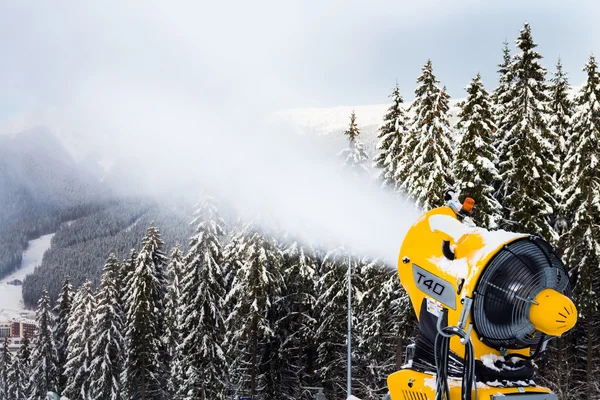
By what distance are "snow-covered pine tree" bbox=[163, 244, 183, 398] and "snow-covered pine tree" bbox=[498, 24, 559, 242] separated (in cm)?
2531

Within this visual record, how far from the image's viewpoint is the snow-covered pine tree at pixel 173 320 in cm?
4362

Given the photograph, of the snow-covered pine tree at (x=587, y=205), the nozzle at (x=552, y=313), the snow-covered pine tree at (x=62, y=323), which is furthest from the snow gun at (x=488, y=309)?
the snow-covered pine tree at (x=62, y=323)

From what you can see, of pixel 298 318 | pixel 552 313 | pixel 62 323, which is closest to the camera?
pixel 552 313

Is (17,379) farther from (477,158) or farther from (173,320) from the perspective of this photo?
(477,158)

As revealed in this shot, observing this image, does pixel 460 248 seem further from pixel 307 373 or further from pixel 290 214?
pixel 307 373

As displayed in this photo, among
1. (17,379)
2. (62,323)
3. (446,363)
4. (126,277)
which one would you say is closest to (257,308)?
(126,277)

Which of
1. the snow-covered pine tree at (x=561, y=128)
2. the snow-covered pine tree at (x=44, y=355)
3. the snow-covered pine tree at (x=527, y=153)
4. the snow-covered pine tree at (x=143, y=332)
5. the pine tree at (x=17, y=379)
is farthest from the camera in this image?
the pine tree at (x=17, y=379)

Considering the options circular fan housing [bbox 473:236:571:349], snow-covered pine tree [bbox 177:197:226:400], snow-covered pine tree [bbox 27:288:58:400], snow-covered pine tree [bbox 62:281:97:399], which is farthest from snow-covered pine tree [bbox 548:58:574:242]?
snow-covered pine tree [bbox 27:288:58:400]

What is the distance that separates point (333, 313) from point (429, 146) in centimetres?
1273

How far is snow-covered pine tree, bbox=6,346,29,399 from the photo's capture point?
60.8 metres

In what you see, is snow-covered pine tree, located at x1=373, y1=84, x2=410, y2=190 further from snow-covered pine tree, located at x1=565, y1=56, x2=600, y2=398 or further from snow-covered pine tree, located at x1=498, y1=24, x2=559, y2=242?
snow-covered pine tree, located at x1=565, y1=56, x2=600, y2=398

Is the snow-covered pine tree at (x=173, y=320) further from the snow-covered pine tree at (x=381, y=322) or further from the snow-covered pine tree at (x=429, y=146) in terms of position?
the snow-covered pine tree at (x=429, y=146)

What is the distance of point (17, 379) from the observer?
202 feet

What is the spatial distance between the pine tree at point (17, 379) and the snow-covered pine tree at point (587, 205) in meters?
54.8
